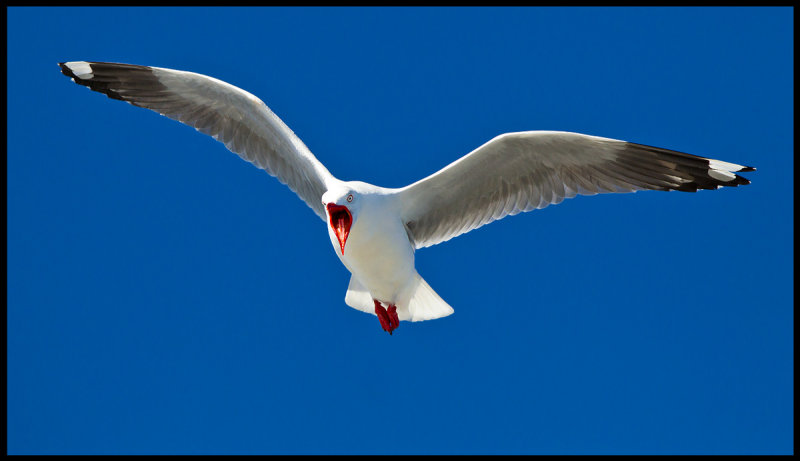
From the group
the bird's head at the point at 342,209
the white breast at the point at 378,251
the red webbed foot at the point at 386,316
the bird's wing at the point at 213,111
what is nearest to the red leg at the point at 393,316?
the red webbed foot at the point at 386,316

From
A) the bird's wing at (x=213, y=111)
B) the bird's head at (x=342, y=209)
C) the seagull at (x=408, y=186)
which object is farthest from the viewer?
the bird's wing at (x=213, y=111)

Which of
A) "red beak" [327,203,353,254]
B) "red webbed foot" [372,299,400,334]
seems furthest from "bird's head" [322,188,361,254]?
"red webbed foot" [372,299,400,334]

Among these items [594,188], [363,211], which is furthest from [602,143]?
[363,211]

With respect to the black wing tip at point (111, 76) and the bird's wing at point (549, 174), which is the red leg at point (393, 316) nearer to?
the bird's wing at point (549, 174)

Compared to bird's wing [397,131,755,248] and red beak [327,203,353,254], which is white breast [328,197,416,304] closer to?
red beak [327,203,353,254]

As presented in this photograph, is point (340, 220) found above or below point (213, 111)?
below

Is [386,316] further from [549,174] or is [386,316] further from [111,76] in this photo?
[111,76]

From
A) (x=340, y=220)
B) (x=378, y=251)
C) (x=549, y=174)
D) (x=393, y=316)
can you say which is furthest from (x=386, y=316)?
(x=549, y=174)
